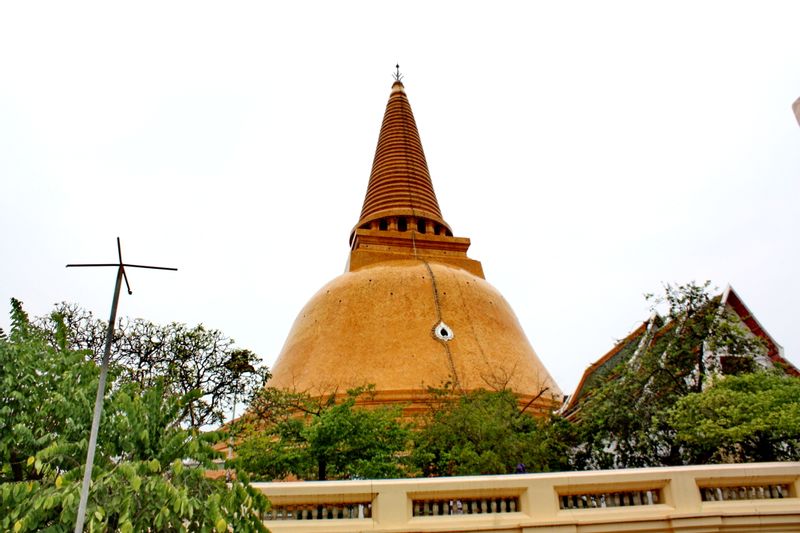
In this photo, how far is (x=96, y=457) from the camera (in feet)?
17.8

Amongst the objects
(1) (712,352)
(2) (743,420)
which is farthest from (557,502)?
(1) (712,352)

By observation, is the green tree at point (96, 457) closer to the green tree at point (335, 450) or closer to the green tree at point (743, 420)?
the green tree at point (335, 450)

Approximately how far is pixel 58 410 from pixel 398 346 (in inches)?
526

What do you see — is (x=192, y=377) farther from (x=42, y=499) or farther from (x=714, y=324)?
(x=714, y=324)

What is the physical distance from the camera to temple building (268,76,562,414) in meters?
17.6

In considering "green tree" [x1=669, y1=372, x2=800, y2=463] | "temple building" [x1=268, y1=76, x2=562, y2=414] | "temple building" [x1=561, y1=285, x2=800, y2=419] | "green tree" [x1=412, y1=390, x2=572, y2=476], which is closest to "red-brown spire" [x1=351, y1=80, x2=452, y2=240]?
"temple building" [x1=268, y1=76, x2=562, y2=414]

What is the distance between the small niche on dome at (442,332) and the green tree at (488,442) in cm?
653

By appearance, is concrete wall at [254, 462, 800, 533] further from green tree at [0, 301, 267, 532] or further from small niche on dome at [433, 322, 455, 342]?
small niche on dome at [433, 322, 455, 342]

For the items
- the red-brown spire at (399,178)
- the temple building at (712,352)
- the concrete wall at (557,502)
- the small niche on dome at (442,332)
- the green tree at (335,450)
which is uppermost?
the red-brown spire at (399,178)

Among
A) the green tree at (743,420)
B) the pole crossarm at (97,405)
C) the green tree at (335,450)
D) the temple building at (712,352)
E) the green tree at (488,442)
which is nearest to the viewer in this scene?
the pole crossarm at (97,405)

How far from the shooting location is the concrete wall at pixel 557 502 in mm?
6344

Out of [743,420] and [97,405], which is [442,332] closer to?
[743,420]

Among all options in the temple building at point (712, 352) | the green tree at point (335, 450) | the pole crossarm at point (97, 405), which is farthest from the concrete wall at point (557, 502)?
the temple building at point (712, 352)

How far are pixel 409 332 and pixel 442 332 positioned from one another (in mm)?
1065
